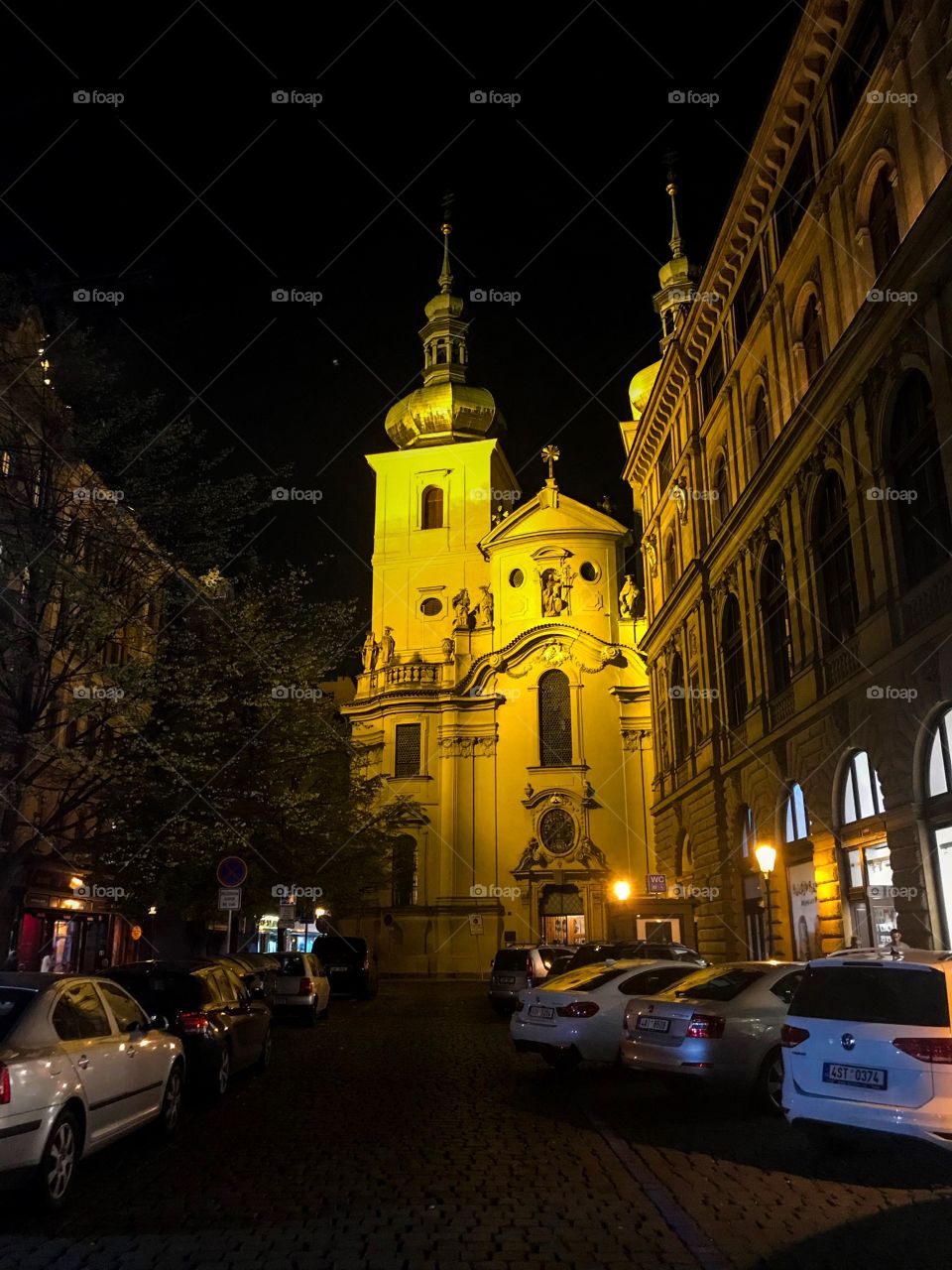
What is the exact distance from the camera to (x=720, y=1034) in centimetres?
1030

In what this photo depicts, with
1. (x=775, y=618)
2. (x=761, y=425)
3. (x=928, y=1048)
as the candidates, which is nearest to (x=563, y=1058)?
(x=928, y=1048)

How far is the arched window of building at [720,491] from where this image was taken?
30.2 m

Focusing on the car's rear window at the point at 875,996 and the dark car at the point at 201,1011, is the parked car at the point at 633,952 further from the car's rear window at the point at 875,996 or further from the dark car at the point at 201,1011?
the car's rear window at the point at 875,996

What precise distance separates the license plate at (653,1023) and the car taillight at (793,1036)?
2343 mm

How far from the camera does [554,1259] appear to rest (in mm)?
5762

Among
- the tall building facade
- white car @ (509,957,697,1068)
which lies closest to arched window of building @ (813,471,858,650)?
the tall building facade

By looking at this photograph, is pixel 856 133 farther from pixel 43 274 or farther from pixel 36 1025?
pixel 36 1025

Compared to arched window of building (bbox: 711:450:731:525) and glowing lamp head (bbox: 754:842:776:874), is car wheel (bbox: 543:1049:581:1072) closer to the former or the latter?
glowing lamp head (bbox: 754:842:776:874)

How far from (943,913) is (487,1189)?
1117 centimetres

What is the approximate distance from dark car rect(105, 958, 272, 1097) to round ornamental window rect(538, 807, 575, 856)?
119ft

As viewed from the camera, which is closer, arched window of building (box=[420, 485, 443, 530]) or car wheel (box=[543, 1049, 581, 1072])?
car wheel (box=[543, 1049, 581, 1072])

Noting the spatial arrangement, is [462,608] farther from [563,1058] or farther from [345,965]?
[563,1058]

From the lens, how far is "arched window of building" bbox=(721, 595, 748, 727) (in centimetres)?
2856

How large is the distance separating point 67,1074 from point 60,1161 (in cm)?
53
